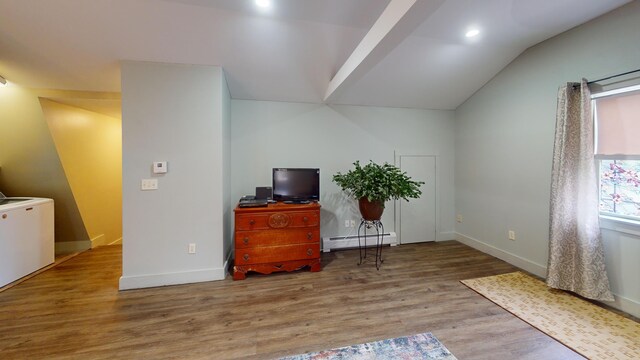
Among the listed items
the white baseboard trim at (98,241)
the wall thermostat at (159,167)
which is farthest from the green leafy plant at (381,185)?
the white baseboard trim at (98,241)

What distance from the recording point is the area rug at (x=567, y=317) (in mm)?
1776

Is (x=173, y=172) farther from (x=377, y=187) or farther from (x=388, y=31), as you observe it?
(x=388, y=31)

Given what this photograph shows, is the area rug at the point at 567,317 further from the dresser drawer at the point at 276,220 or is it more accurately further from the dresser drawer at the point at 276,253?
the dresser drawer at the point at 276,220

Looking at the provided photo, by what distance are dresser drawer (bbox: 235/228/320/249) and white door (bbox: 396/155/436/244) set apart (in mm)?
1825

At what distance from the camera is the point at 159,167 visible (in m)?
2.64

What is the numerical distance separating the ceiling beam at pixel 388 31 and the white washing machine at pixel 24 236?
4186 millimetres

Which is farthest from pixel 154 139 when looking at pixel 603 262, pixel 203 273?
pixel 603 262

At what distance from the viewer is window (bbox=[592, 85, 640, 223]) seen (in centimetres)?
222

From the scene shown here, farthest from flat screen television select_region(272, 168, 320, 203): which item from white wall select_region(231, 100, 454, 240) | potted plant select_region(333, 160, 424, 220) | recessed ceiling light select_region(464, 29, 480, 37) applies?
recessed ceiling light select_region(464, 29, 480, 37)

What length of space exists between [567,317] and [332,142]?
3200 mm

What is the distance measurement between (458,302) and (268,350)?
1.84 meters

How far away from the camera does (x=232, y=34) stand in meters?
2.43

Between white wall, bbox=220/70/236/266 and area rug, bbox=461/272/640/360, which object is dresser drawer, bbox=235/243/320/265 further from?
area rug, bbox=461/272/640/360

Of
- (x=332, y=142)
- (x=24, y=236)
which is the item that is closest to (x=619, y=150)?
(x=332, y=142)
